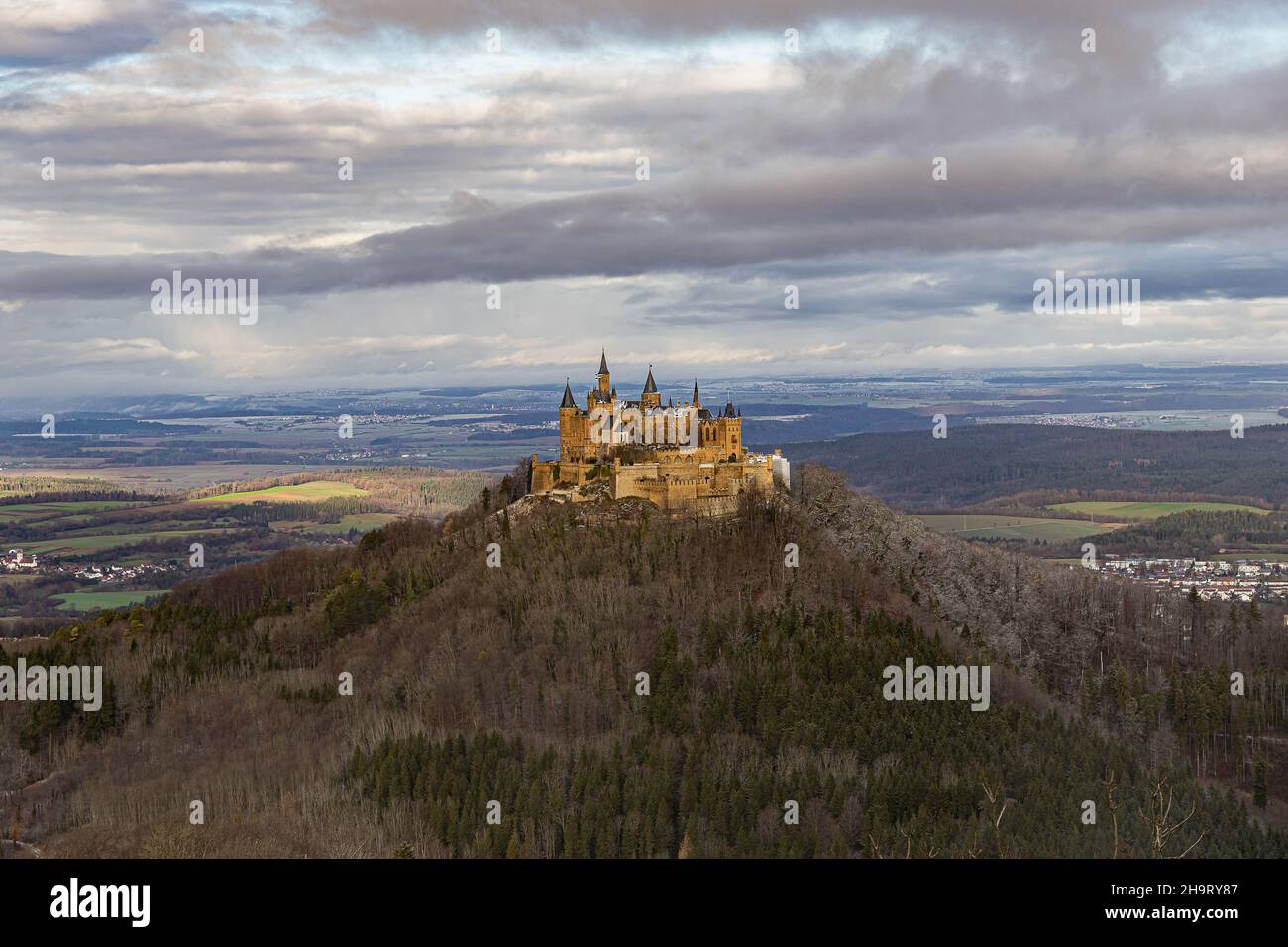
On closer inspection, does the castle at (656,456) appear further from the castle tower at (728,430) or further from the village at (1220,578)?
the village at (1220,578)

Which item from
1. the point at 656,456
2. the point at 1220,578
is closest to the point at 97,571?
the point at 656,456

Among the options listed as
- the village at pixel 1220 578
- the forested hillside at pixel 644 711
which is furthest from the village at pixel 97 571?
the village at pixel 1220 578

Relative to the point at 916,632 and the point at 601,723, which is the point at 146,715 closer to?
the point at 601,723

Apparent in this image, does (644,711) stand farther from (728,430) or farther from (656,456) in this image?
(728,430)
